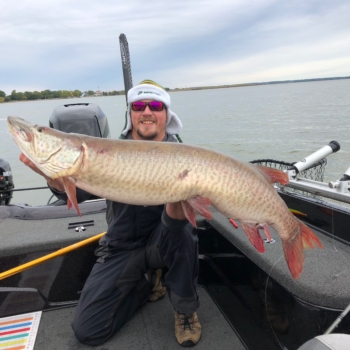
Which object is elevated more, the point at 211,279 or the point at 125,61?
the point at 125,61

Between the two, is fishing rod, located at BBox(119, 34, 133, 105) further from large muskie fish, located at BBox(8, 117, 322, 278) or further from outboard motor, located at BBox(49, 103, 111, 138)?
large muskie fish, located at BBox(8, 117, 322, 278)

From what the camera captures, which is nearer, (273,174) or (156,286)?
(273,174)

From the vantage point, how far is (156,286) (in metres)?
3.25

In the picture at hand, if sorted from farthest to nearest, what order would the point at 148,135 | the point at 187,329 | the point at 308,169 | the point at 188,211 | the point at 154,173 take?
the point at 308,169 → the point at 148,135 → the point at 187,329 → the point at 188,211 → the point at 154,173

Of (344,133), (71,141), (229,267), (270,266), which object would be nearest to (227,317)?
(229,267)

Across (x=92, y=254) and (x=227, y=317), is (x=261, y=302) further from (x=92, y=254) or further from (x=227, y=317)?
(x=92, y=254)

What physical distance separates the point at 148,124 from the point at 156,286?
1.52 metres

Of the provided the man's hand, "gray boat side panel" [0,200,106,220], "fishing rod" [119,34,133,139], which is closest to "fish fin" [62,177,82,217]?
the man's hand

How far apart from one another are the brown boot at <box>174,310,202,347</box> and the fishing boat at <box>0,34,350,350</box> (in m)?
0.07

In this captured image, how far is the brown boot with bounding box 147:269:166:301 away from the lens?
3.21m

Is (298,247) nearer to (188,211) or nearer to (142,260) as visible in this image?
(188,211)

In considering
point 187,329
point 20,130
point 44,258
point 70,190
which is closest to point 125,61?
point 44,258

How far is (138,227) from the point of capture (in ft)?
9.50

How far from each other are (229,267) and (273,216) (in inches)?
43.8
